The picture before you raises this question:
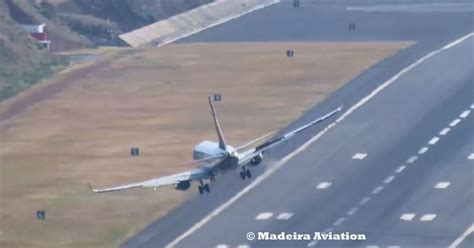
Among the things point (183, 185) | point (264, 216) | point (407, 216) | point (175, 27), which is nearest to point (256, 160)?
point (264, 216)

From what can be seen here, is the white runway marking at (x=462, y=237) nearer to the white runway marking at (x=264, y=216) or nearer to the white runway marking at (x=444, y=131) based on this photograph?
the white runway marking at (x=264, y=216)

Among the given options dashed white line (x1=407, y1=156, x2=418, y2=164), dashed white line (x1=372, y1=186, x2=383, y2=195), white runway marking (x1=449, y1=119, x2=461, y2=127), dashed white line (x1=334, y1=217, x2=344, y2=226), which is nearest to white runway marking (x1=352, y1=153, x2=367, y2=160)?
dashed white line (x1=407, y1=156, x2=418, y2=164)

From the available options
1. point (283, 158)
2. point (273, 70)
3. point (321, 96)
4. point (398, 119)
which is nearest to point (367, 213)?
point (283, 158)

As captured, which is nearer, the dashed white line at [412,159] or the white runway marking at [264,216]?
the white runway marking at [264,216]

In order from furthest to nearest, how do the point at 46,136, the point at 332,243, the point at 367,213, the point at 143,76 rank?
the point at 143,76, the point at 46,136, the point at 367,213, the point at 332,243

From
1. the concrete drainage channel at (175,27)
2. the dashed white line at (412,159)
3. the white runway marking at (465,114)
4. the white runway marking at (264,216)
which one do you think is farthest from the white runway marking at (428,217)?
the concrete drainage channel at (175,27)

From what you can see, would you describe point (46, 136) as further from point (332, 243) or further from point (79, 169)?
point (332, 243)

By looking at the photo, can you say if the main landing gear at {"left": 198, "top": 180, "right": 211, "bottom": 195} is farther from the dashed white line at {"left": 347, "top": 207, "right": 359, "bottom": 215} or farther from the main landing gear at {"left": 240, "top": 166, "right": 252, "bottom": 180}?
the dashed white line at {"left": 347, "top": 207, "right": 359, "bottom": 215}
